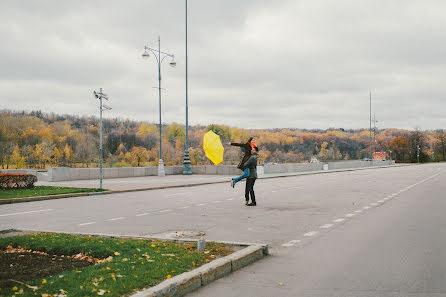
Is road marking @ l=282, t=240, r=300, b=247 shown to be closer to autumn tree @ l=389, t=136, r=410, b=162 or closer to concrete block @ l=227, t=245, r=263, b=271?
concrete block @ l=227, t=245, r=263, b=271

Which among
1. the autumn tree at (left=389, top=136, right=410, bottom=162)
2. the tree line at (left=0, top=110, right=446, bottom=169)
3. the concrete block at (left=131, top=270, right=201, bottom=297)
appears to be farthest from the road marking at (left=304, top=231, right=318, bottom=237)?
the autumn tree at (left=389, top=136, right=410, bottom=162)

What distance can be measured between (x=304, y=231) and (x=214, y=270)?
4553mm

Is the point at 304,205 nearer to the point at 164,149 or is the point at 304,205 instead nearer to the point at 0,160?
the point at 0,160

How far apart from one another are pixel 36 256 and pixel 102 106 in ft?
59.0

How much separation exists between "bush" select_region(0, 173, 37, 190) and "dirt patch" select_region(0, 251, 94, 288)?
16.5m

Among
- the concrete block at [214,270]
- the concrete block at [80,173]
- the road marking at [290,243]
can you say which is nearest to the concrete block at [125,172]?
the concrete block at [80,173]

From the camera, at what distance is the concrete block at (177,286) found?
4895 millimetres

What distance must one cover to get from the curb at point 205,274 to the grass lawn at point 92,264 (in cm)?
17

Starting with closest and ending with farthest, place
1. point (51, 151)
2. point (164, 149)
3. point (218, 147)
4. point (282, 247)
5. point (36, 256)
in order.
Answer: point (36, 256), point (282, 247), point (218, 147), point (51, 151), point (164, 149)

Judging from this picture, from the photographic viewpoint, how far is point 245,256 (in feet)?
22.7

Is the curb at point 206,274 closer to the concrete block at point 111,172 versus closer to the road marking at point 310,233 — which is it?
the road marking at point 310,233

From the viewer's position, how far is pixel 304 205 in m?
16.0

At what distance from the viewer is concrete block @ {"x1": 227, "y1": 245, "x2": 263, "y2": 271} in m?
6.61

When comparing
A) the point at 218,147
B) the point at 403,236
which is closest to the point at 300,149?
the point at 218,147
